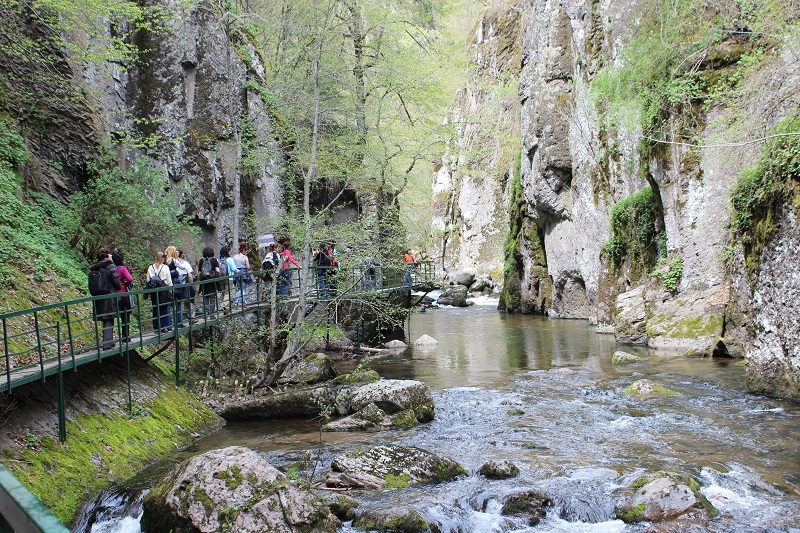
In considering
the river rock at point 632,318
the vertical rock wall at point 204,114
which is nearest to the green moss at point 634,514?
the river rock at point 632,318

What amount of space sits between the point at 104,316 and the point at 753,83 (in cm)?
Result: 1243

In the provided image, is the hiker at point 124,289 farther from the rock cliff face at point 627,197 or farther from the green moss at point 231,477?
the rock cliff face at point 627,197

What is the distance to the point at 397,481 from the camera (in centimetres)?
783

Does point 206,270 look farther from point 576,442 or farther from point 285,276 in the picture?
point 576,442

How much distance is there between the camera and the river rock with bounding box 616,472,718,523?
6426 millimetres

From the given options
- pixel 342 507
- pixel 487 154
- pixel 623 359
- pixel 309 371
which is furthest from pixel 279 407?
pixel 487 154

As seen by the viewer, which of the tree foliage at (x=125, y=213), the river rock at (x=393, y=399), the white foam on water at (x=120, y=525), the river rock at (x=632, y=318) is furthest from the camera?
the river rock at (x=632, y=318)

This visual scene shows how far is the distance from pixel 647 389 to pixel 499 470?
18.0ft

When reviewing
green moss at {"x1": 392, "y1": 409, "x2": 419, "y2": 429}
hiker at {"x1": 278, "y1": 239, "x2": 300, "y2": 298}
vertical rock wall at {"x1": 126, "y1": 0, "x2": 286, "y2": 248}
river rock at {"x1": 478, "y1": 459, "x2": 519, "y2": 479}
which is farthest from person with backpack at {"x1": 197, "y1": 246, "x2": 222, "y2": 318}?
river rock at {"x1": 478, "y1": 459, "x2": 519, "y2": 479}

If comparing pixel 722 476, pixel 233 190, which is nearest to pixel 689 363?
pixel 722 476

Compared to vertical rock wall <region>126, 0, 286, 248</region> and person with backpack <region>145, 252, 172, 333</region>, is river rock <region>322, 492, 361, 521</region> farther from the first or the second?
vertical rock wall <region>126, 0, 286, 248</region>

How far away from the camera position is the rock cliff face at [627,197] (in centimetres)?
1062

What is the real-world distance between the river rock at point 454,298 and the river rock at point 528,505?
31449 mm

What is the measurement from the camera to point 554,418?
1069 cm
